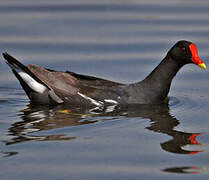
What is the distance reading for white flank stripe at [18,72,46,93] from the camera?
8930 millimetres

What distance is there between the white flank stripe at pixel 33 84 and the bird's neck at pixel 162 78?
4.79ft

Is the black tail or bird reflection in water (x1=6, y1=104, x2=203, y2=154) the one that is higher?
the black tail

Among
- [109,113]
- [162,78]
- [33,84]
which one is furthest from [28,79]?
[162,78]

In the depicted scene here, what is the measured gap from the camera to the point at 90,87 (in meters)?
8.91

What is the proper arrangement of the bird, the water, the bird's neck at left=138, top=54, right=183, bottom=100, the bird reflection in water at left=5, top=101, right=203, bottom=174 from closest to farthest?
1. the water
2. the bird reflection in water at left=5, top=101, right=203, bottom=174
3. the bird
4. the bird's neck at left=138, top=54, right=183, bottom=100

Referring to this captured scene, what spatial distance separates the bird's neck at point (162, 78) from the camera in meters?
9.05

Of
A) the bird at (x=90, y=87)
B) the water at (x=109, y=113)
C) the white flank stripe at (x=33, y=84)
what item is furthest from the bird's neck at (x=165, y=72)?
the white flank stripe at (x=33, y=84)

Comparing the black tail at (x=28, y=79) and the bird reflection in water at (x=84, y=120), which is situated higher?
the black tail at (x=28, y=79)

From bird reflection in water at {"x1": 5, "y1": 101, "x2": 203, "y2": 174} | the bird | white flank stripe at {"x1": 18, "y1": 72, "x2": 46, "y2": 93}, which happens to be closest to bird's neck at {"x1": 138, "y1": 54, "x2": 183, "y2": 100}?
the bird

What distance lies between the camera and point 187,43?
8961 mm

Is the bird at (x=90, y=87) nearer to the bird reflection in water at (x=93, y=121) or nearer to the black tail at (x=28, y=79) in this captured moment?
the black tail at (x=28, y=79)

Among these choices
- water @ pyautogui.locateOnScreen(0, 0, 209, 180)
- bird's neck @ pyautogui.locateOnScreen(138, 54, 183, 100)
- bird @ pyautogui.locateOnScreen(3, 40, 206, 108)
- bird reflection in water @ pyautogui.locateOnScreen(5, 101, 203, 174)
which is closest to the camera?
water @ pyautogui.locateOnScreen(0, 0, 209, 180)

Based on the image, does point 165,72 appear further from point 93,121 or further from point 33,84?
point 33,84

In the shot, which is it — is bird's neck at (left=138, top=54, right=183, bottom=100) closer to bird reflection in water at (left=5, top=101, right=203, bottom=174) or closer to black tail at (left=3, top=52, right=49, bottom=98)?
bird reflection in water at (left=5, top=101, right=203, bottom=174)
